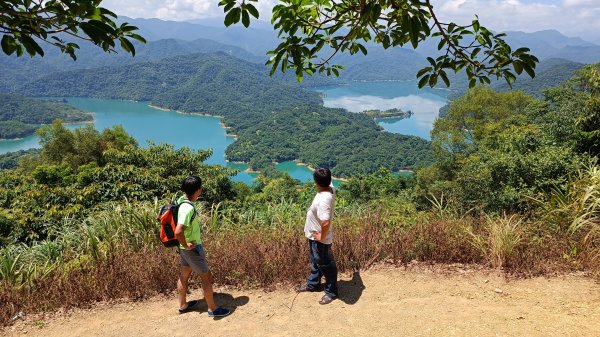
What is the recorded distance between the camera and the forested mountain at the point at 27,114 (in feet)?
253

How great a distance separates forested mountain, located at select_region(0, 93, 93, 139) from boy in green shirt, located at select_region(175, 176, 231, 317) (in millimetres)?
91372

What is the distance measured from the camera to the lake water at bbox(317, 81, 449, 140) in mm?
86750

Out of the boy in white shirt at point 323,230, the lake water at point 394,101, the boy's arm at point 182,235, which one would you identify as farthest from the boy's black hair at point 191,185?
the lake water at point 394,101

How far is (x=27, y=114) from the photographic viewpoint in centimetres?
8550

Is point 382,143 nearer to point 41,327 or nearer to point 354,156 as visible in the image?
point 354,156

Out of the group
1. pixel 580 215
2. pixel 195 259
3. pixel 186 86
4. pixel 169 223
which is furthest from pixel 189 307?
pixel 186 86

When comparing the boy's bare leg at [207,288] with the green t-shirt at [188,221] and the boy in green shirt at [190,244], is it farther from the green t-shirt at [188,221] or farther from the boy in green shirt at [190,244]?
the green t-shirt at [188,221]

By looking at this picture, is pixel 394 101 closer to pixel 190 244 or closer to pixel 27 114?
pixel 27 114

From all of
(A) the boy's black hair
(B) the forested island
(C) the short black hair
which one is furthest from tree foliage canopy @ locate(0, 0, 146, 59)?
(B) the forested island

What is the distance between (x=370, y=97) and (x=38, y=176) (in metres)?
132

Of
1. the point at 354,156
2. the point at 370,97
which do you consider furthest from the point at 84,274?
the point at 370,97

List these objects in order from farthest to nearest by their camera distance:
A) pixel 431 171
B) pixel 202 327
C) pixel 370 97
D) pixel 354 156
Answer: pixel 370 97, pixel 354 156, pixel 431 171, pixel 202 327

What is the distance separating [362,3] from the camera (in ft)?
5.25

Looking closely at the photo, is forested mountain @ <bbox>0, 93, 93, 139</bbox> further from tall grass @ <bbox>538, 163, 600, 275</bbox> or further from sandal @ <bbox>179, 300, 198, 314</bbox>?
tall grass @ <bbox>538, 163, 600, 275</bbox>
